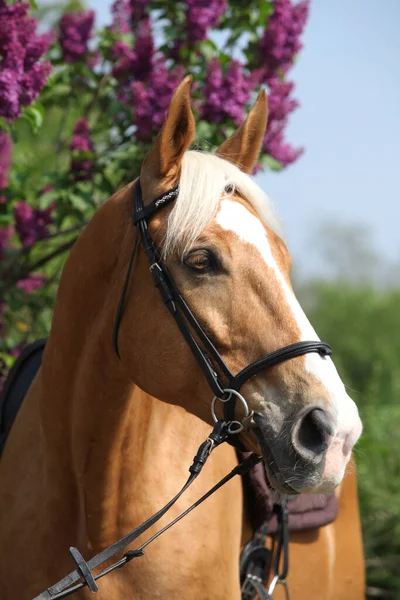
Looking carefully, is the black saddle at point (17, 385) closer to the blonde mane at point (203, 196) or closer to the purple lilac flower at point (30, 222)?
the purple lilac flower at point (30, 222)

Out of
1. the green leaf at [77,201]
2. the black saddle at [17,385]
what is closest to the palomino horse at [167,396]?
the black saddle at [17,385]

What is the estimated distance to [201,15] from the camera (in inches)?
154

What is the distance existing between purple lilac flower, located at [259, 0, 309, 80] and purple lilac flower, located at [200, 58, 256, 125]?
310 mm

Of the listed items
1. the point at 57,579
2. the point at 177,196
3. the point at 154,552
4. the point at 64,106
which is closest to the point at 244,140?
the point at 177,196

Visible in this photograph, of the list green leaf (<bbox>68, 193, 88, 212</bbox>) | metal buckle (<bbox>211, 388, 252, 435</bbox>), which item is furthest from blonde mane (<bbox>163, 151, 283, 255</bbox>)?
green leaf (<bbox>68, 193, 88, 212</bbox>)

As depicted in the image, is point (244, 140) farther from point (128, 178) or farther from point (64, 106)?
point (64, 106)

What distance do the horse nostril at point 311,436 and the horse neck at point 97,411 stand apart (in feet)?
2.22

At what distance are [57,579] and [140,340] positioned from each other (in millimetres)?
913

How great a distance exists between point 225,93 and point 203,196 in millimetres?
1780

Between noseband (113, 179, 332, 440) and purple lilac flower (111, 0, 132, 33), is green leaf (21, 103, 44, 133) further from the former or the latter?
noseband (113, 179, 332, 440)

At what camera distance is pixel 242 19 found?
4.25 meters

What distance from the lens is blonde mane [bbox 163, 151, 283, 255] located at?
214cm

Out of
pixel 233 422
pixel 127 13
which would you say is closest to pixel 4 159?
pixel 127 13

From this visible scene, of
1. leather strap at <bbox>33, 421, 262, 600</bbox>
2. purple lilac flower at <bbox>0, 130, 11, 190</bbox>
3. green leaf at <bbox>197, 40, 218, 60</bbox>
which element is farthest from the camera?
purple lilac flower at <bbox>0, 130, 11, 190</bbox>
